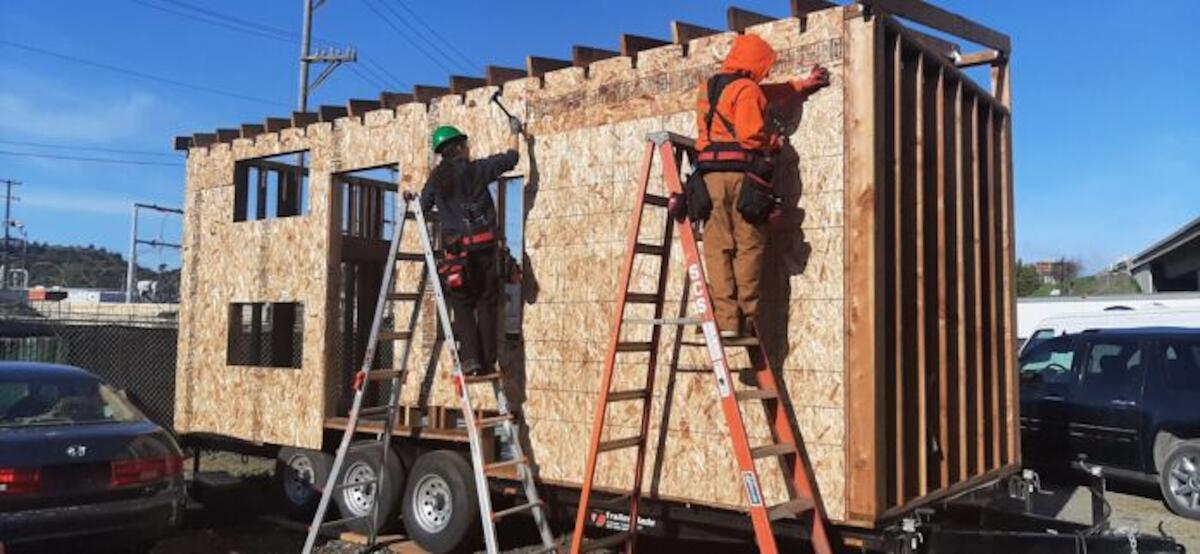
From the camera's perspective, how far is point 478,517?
23.0 ft

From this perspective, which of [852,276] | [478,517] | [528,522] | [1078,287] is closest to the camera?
[852,276]

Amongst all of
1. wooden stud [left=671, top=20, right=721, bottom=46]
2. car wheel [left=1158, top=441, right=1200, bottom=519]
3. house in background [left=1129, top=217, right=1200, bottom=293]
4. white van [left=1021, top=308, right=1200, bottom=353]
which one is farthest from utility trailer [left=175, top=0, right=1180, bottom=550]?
house in background [left=1129, top=217, right=1200, bottom=293]

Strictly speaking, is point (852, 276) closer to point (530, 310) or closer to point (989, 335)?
point (989, 335)

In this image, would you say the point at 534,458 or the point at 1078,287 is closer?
the point at 534,458

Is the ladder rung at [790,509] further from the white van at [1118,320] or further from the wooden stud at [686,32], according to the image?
the white van at [1118,320]

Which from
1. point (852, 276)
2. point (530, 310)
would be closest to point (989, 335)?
point (852, 276)

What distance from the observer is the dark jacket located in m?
6.64

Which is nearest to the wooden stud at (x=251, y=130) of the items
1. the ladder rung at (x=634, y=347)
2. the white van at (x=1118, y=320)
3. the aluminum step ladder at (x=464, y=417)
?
the aluminum step ladder at (x=464, y=417)

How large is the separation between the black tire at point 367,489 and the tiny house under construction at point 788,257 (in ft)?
1.17

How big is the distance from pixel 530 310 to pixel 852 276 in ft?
8.21

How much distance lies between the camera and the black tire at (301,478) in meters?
8.34

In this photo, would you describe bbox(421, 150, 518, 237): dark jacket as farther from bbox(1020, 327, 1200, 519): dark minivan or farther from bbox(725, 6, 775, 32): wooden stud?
bbox(1020, 327, 1200, 519): dark minivan

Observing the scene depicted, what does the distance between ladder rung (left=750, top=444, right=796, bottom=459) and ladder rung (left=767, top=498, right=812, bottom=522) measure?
270 mm

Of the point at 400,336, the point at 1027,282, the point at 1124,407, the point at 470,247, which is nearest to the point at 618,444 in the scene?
the point at 470,247
